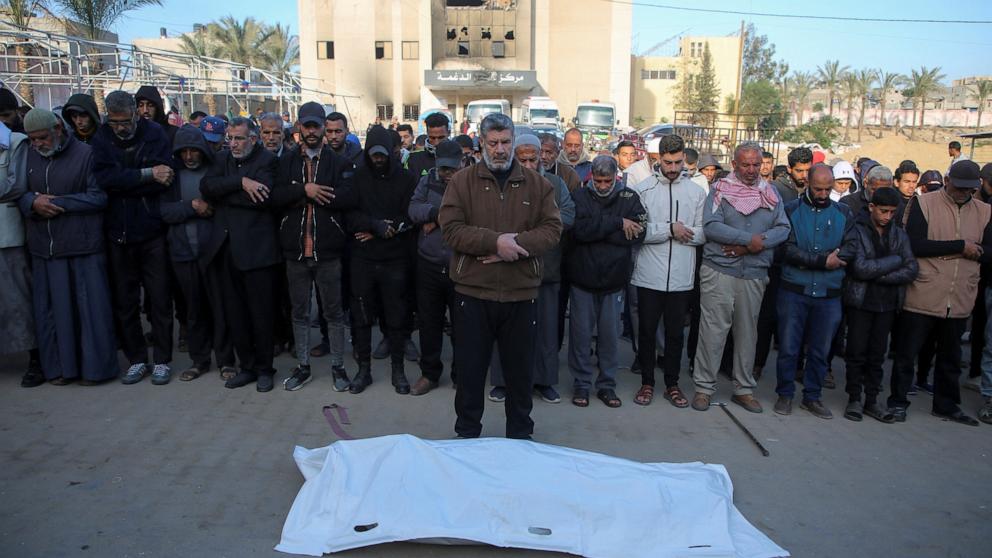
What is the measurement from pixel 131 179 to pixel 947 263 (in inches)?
256

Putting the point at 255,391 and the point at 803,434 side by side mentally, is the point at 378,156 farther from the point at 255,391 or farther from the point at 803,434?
A: the point at 803,434

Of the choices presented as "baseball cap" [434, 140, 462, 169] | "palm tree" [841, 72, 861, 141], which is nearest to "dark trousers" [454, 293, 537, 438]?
"baseball cap" [434, 140, 462, 169]

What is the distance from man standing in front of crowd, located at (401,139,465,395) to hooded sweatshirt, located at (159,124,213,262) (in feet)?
5.93

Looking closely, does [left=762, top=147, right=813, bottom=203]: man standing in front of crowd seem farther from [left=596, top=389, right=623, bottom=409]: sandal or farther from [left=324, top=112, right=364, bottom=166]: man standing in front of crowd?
[left=324, top=112, right=364, bottom=166]: man standing in front of crowd

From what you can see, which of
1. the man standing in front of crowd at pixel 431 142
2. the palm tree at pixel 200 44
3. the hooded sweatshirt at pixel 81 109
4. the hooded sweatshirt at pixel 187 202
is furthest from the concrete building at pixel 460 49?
the hooded sweatshirt at pixel 187 202

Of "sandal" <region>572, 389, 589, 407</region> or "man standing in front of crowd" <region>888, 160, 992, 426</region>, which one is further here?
"sandal" <region>572, 389, 589, 407</region>

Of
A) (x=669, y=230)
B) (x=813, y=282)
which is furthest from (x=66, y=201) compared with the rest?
(x=813, y=282)

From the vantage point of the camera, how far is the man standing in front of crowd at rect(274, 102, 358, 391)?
5.85 metres

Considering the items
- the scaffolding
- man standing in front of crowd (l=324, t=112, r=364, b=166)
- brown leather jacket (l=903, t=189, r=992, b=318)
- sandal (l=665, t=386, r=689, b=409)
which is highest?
the scaffolding

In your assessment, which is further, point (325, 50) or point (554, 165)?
point (325, 50)

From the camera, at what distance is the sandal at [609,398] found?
600 cm

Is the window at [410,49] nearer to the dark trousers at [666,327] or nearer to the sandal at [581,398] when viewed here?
the dark trousers at [666,327]

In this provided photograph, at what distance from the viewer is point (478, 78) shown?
47.7 metres

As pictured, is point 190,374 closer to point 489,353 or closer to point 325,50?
point 489,353
